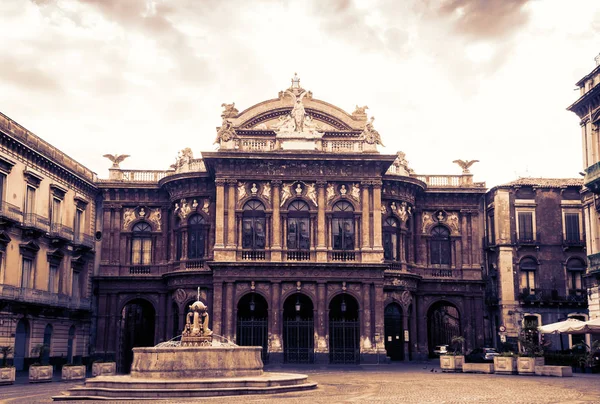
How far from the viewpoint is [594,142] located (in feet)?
118

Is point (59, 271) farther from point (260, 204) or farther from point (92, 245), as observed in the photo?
point (260, 204)

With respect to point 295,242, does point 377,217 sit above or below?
above

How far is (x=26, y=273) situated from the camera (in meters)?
37.5

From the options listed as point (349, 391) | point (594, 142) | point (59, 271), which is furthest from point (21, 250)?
point (594, 142)

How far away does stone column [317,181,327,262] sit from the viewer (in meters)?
40.1

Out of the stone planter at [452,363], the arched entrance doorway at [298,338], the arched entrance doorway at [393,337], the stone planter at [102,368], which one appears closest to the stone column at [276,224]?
the arched entrance doorway at [298,338]

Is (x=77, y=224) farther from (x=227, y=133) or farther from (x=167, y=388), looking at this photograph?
(x=167, y=388)

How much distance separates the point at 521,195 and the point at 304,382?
29.4 meters

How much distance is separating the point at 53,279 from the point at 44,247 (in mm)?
2232

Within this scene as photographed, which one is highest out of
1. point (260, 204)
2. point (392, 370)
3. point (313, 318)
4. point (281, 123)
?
point (281, 123)

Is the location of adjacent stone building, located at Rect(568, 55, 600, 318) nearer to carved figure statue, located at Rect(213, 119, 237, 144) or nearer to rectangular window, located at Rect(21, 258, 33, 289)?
carved figure statue, located at Rect(213, 119, 237, 144)

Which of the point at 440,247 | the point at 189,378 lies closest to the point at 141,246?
the point at 440,247

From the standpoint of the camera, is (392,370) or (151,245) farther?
(151,245)

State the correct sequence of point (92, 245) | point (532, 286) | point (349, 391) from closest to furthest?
point (349, 391)
point (92, 245)
point (532, 286)
